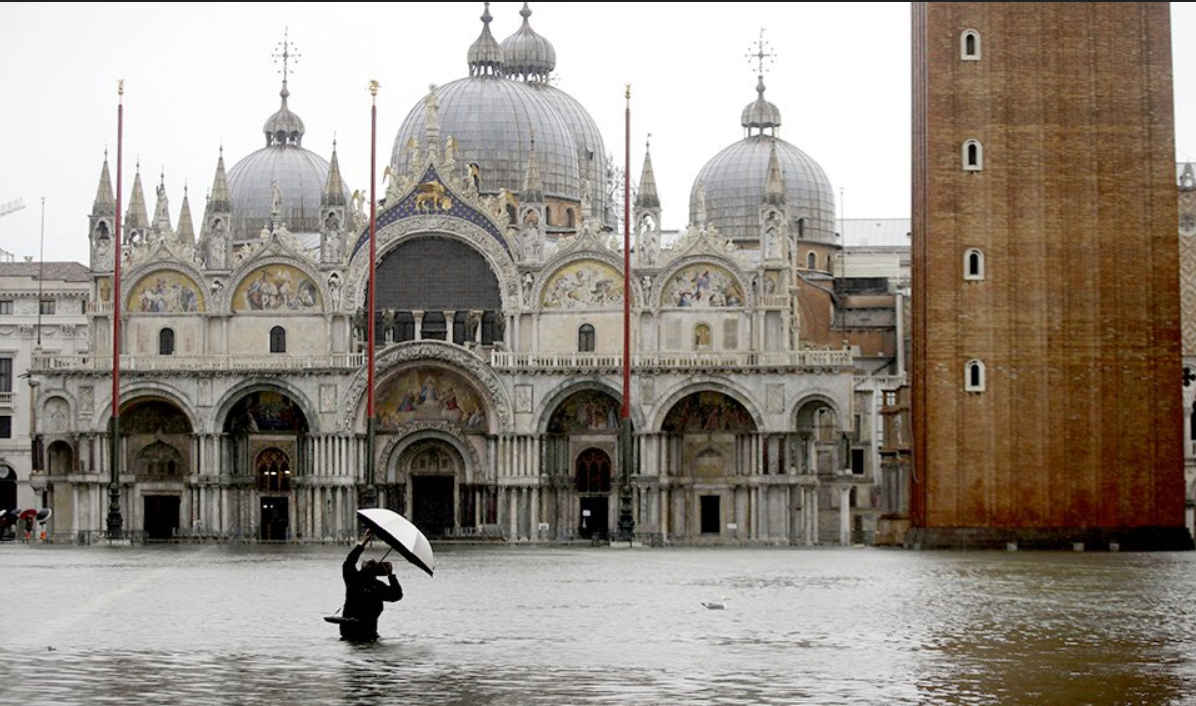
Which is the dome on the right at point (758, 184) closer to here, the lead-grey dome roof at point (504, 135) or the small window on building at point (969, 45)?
the lead-grey dome roof at point (504, 135)

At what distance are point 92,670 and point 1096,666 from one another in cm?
1022

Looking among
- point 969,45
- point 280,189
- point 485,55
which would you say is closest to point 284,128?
point 280,189

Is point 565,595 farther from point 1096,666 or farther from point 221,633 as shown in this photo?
point 1096,666

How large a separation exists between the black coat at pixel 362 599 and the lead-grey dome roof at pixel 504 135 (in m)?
64.0

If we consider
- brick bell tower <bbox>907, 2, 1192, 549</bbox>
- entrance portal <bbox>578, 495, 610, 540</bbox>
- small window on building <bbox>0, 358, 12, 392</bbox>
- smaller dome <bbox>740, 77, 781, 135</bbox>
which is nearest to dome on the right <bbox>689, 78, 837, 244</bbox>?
smaller dome <bbox>740, 77, 781, 135</bbox>

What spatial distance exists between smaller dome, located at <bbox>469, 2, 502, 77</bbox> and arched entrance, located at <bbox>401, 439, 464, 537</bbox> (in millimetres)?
21175

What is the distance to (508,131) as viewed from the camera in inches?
3536

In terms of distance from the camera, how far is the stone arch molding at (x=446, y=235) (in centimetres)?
8006

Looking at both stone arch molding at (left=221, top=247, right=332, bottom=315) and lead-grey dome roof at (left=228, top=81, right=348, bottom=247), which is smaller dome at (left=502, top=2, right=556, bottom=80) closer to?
lead-grey dome roof at (left=228, top=81, right=348, bottom=247)

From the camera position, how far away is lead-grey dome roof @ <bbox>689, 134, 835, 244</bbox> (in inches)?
3836

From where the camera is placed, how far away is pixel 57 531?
80000mm

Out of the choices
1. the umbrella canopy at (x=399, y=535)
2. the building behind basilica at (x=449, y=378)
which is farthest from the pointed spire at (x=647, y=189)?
the umbrella canopy at (x=399, y=535)

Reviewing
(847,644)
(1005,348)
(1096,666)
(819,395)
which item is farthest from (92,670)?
(819,395)

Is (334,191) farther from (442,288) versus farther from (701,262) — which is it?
(701,262)
